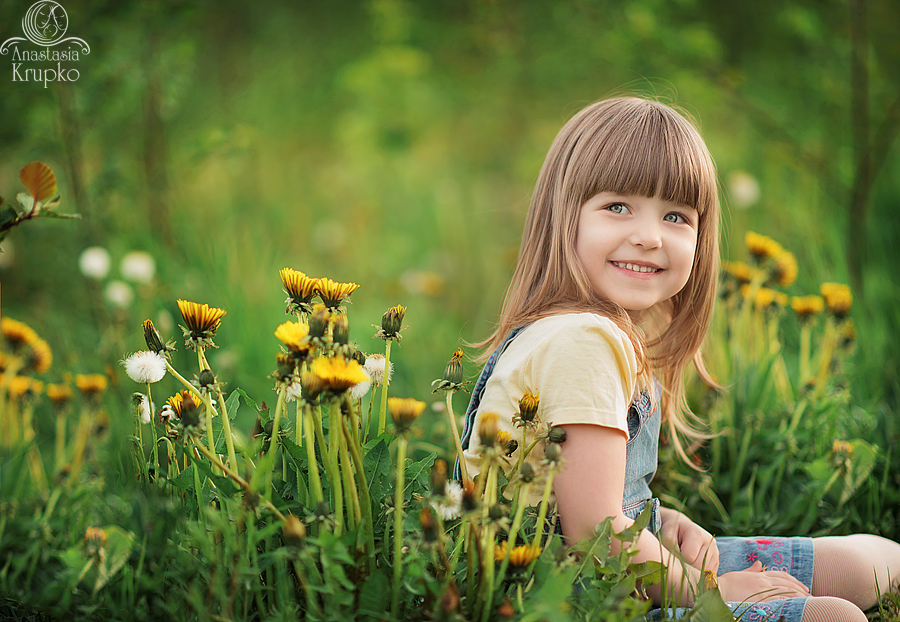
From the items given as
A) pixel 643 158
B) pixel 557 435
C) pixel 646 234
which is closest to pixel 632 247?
pixel 646 234

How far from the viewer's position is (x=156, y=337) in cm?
113

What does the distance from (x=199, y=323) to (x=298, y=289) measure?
5.9 inches

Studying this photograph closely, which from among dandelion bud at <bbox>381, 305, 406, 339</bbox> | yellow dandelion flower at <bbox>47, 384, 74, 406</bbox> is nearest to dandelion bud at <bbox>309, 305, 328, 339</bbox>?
dandelion bud at <bbox>381, 305, 406, 339</bbox>

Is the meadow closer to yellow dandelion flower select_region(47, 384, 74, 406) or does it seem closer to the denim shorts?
yellow dandelion flower select_region(47, 384, 74, 406)

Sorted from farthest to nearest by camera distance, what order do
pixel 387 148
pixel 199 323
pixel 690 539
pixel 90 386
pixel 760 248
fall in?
1. pixel 387 148
2. pixel 760 248
3. pixel 90 386
4. pixel 690 539
5. pixel 199 323

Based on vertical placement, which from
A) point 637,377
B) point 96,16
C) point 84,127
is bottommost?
point 637,377

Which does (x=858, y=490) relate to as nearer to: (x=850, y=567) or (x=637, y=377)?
(x=850, y=567)

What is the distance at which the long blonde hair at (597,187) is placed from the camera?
1339 mm

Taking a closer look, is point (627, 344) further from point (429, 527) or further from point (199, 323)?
point (199, 323)

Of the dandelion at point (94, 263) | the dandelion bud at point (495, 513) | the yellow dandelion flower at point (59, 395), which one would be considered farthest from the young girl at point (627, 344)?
the dandelion at point (94, 263)

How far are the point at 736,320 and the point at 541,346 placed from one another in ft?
4.03

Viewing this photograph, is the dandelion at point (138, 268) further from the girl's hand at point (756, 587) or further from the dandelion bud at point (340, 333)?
the girl's hand at point (756, 587)

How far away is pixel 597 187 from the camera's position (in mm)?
1357

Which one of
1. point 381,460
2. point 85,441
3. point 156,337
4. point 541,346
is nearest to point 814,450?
point 541,346
